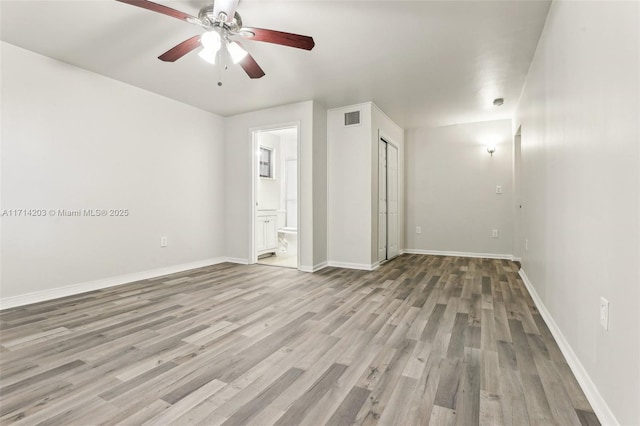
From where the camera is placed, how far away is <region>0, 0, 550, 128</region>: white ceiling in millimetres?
2291

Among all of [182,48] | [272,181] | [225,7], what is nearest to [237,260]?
[272,181]

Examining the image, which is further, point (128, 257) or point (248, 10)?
point (128, 257)

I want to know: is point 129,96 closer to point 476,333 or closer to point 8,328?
point 8,328

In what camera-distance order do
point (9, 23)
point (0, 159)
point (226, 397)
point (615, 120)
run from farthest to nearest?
point (0, 159) < point (9, 23) < point (226, 397) < point (615, 120)

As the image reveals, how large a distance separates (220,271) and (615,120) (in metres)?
4.27

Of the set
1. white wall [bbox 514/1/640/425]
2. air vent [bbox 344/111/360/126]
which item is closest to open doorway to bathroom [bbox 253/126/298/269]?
air vent [bbox 344/111/360/126]

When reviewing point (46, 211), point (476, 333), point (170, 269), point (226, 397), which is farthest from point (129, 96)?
point (476, 333)

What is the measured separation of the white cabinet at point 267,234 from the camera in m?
5.44

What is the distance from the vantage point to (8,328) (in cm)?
231

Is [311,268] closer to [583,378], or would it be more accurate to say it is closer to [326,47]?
[326,47]

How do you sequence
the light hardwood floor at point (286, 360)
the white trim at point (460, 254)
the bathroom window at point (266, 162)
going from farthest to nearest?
1. the bathroom window at point (266, 162)
2. the white trim at point (460, 254)
3. the light hardwood floor at point (286, 360)

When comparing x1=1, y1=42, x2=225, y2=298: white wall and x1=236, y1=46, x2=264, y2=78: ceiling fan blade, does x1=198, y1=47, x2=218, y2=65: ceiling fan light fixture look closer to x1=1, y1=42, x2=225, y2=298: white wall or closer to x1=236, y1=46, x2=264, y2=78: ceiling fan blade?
x1=236, y1=46, x2=264, y2=78: ceiling fan blade

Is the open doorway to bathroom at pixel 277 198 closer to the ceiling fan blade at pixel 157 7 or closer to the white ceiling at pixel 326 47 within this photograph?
the white ceiling at pixel 326 47

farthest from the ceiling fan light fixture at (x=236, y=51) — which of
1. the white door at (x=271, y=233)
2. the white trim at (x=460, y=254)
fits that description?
the white trim at (x=460, y=254)
